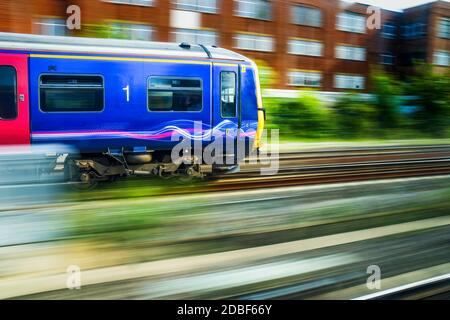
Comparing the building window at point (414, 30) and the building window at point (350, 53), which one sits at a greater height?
the building window at point (414, 30)

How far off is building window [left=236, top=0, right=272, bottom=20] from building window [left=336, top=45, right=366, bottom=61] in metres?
7.81

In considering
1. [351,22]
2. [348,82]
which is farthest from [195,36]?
[351,22]

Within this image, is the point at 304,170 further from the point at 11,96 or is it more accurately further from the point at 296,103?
the point at 296,103

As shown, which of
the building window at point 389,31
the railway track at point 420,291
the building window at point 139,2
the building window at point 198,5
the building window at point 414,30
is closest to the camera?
the railway track at point 420,291

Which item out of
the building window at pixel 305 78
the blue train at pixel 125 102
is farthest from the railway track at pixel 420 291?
the building window at pixel 305 78

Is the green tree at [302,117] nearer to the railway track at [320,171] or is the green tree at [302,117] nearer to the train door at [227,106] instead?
the railway track at [320,171]

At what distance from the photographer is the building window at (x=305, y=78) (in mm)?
34531

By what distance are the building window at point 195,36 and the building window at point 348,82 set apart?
1249 centimetres

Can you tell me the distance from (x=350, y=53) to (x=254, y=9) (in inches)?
430

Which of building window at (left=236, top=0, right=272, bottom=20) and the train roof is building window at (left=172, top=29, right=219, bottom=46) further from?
the train roof

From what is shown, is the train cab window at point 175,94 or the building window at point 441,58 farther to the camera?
the building window at point 441,58

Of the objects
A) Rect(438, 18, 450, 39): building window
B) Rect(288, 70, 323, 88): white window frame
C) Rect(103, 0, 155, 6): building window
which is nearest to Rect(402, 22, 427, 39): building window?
Rect(438, 18, 450, 39): building window

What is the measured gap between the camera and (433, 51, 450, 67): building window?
139ft
